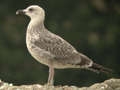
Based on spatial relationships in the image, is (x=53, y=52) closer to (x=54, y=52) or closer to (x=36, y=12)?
(x=54, y=52)

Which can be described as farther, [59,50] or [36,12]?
[36,12]

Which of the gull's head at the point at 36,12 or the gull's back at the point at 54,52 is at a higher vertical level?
the gull's head at the point at 36,12

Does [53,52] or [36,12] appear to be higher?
[36,12]

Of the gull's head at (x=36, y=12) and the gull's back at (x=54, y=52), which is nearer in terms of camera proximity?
the gull's back at (x=54, y=52)

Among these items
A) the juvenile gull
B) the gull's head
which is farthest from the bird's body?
the gull's head

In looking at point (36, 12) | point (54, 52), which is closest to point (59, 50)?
point (54, 52)

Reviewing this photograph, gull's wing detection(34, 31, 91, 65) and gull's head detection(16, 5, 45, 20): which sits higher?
gull's head detection(16, 5, 45, 20)

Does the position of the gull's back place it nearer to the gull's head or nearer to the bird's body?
the bird's body

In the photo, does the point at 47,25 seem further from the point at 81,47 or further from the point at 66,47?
the point at 66,47

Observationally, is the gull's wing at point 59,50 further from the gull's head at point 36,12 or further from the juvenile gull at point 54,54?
the gull's head at point 36,12

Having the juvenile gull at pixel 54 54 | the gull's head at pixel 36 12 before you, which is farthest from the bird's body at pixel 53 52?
the gull's head at pixel 36 12

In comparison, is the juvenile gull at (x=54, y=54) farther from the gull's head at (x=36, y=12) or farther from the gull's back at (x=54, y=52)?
the gull's head at (x=36, y=12)

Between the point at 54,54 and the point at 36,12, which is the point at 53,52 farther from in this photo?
the point at 36,12

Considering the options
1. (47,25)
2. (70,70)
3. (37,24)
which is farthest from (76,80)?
(37,24)
